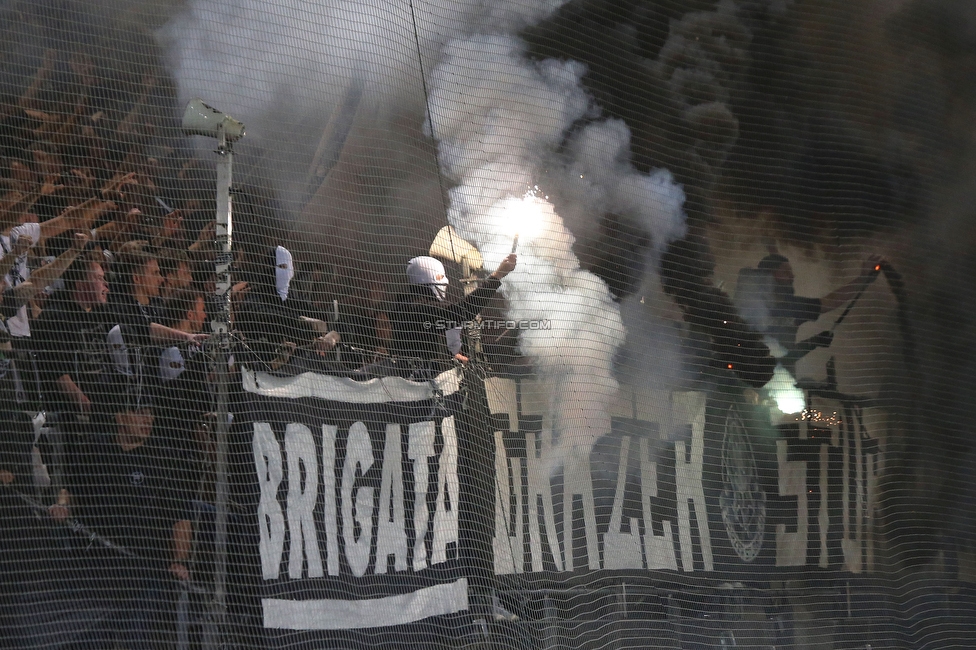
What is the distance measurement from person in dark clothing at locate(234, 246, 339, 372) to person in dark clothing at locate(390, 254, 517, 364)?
442 mm

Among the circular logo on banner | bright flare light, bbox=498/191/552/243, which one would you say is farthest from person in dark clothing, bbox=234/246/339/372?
the circular logo on banner

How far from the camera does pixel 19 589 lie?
3.80m

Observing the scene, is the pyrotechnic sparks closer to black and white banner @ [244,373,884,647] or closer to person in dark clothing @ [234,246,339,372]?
black and white banner @ [244,373,884,647]

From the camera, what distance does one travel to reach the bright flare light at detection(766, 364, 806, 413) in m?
7.23

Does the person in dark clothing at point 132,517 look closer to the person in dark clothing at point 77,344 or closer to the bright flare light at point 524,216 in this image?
the person in dark clothing at point 77,344

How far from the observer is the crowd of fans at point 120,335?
4004 millimetres

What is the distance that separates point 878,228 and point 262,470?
16.5 feet

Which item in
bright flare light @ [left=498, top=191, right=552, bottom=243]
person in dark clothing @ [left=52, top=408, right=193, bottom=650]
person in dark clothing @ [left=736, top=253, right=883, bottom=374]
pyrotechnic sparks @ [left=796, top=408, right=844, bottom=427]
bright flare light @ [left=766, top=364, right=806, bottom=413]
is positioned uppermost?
bright flare light @ [left=498, top=191, right=552, bottom=243]

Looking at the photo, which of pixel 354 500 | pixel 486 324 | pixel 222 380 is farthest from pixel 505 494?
pixel 222 380

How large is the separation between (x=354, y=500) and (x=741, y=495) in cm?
312

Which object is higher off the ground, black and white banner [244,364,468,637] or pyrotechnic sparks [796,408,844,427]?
pyrotechnic sparks [796,408,844,427]

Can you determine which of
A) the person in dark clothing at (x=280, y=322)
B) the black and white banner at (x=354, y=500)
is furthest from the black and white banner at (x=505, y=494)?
the person in dark clothing at (x=280, y=322)

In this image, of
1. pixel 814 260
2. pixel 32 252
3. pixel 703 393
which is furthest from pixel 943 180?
pixel 32 252

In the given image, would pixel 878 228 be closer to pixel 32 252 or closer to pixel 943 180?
pixel 943 180
